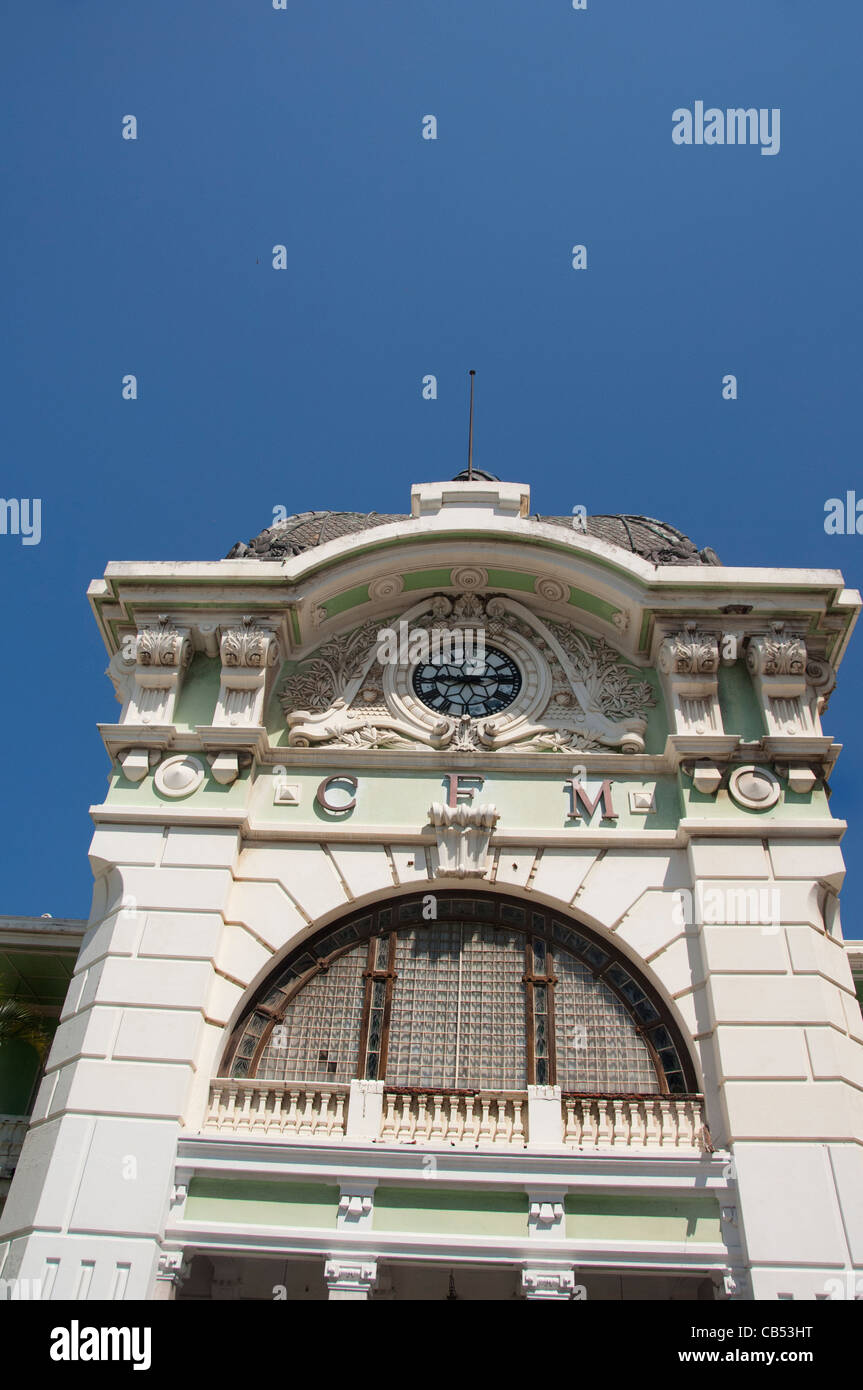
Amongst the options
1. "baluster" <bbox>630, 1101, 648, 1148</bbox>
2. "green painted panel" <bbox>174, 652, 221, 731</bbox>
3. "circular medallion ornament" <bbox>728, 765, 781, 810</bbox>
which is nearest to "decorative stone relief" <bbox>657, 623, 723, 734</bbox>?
"circular medallion ornament" <bbox>728, 765, 781, 810</bbox>

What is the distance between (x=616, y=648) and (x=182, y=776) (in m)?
7.49

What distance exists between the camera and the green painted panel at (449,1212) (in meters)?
12.9

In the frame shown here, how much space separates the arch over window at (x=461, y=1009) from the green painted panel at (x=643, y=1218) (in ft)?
4.60

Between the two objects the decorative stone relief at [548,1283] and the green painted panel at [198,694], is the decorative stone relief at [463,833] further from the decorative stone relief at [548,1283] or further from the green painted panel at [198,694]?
the decorative stone relief at [548,1283]

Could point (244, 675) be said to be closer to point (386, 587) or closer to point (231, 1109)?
point (386, 587)

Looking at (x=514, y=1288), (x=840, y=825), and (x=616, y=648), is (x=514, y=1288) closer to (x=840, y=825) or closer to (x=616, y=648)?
(x=840, y=825)

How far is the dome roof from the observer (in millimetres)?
19500

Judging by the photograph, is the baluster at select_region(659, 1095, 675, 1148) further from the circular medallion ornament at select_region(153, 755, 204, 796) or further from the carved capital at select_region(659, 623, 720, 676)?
the circular medallion ornament at select_region(153, 755, 204, 796)

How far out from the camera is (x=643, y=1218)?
12914 mm

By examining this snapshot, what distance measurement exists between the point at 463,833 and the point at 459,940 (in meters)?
1.54

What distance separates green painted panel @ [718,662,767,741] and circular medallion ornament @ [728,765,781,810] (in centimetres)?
66

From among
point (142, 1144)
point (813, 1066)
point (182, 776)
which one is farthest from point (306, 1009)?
point (813, 1066)

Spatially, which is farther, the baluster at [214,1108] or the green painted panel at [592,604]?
the green painted panel at [592,604]

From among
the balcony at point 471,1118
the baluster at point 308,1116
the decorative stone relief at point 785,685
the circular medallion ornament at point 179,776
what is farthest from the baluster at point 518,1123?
the decorative stone relief at point 785,685
